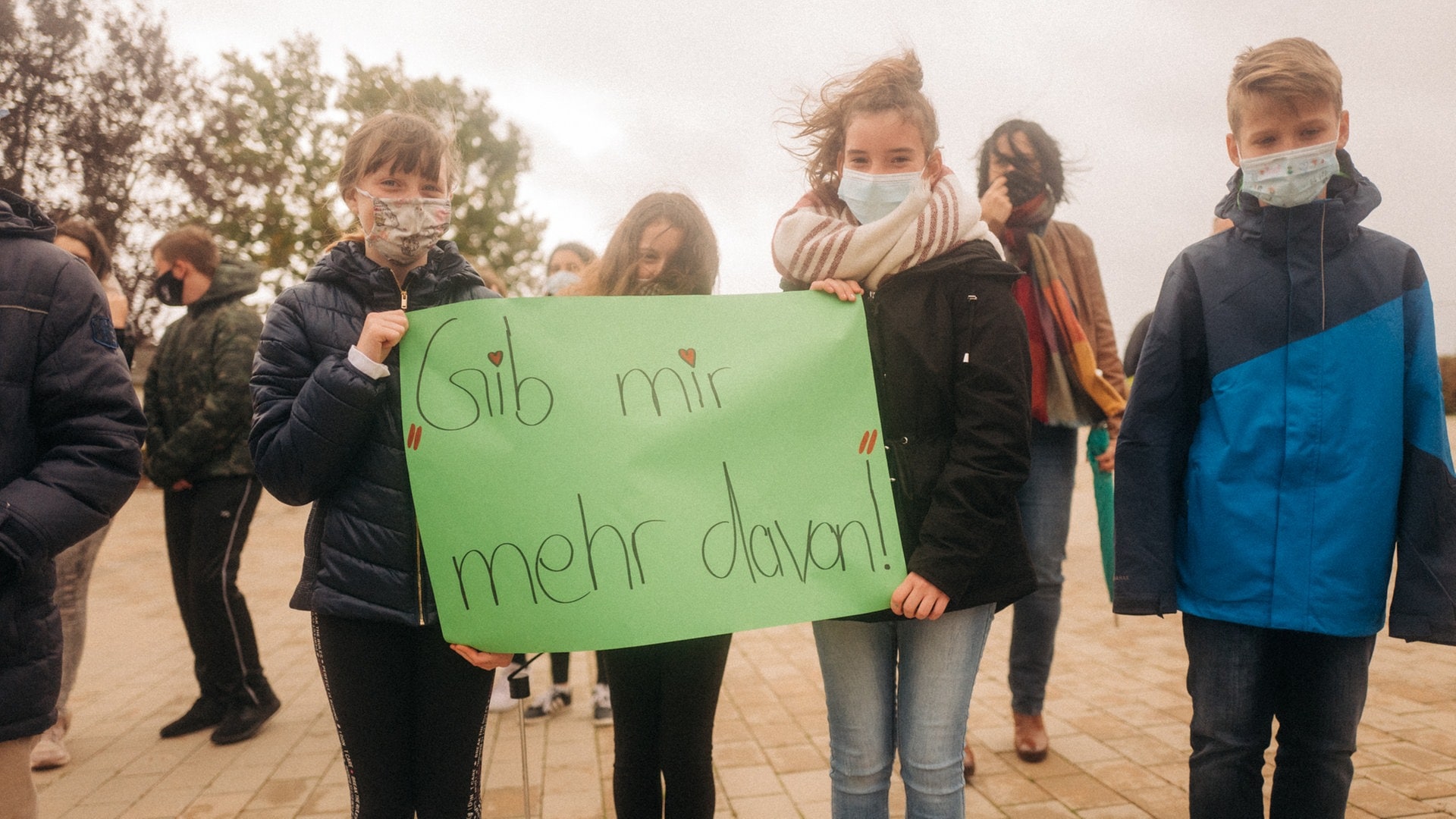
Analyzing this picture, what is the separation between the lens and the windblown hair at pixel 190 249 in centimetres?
425

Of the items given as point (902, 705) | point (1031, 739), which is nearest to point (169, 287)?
point (902, 705)

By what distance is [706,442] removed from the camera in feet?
6.52

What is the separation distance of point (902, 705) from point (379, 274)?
146cm

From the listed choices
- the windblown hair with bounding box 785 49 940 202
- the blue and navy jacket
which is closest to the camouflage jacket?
the windblown hair with bounding box 785 49 940 202

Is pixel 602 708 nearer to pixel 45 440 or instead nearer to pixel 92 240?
pixel 45 440

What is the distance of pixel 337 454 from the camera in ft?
6.15

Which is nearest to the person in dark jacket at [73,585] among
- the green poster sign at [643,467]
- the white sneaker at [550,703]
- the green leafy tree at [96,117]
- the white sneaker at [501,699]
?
the white sneaker at [501,699]

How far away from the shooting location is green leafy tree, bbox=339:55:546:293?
68.5 feet

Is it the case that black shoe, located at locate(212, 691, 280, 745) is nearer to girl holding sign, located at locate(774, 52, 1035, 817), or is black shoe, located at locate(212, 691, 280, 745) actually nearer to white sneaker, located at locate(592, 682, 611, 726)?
white sneaker, located at locate(592, 682, 611, 726)

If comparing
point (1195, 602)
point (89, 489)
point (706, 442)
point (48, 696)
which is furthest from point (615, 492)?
point (1195, 602)

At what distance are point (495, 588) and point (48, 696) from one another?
33.0 inches

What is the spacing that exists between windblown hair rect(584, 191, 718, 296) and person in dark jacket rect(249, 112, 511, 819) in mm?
528

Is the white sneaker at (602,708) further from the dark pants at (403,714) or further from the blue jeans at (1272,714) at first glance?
the blue jeans at (1272,714)

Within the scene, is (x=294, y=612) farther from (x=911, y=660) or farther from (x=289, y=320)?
(x=911, y=660)
